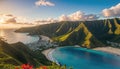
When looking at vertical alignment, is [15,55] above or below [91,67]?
above

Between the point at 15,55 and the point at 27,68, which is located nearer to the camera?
the point at 27,68

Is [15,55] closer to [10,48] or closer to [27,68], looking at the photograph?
[10,48]

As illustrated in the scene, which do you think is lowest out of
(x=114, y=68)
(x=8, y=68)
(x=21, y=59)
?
(x=114, y=68)

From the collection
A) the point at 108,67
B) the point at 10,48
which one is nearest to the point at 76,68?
the point at 108,67

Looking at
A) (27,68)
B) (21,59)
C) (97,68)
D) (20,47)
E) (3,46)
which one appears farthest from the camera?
(97,68)

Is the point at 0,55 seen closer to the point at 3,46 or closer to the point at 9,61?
the point at 9,61

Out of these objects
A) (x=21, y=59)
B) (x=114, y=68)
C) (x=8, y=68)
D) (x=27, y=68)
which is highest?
(x=27, y=68)

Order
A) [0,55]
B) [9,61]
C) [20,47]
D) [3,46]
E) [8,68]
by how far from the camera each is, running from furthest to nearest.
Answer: [20,47] < [3,46] < [0,55] < [9,61] < [8,68]

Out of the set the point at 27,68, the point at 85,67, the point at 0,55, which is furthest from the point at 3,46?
the point at 27,68

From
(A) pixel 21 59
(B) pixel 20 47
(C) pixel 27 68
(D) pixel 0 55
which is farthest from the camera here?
(B) pixel 20 47
